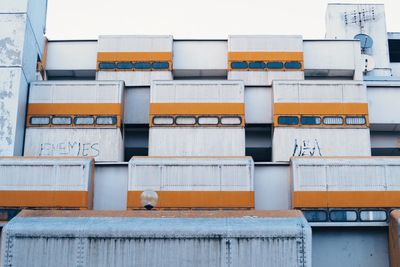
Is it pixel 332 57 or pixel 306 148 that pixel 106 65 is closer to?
pixel 306 148

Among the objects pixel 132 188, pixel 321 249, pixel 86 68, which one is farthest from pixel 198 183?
pixel 86 68

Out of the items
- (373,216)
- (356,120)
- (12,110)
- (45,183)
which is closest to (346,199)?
(373,216)

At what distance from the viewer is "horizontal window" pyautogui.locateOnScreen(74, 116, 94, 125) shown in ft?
93.1

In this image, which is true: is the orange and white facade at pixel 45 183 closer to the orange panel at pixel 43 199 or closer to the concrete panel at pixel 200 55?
the orange panel at pixel 43 199

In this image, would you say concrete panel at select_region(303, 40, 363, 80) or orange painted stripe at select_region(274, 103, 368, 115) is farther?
concrete panel at select_region(303, 40, 363, 80)

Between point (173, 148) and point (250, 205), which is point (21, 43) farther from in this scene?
point (250, 205)

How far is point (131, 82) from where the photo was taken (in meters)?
34.5

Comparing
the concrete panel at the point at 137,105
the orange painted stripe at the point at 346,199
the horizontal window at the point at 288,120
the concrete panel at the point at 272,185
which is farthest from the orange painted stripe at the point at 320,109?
the orange painted stripe at the point at 346,199

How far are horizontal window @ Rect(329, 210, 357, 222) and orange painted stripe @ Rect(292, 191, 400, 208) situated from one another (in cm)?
23

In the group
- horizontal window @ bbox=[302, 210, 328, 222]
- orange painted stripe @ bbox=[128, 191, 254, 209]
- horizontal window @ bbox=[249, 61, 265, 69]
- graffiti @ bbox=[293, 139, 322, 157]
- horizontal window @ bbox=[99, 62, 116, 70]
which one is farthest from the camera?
horizontal window @ bbox=[99, 62, 116, 70]

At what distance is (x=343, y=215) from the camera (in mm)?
20234

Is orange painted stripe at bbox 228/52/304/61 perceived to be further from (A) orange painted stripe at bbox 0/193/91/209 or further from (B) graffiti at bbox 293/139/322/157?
(A) orange painted stripe at bbox 0/193/91/209

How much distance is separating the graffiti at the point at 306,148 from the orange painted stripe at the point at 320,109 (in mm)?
1645

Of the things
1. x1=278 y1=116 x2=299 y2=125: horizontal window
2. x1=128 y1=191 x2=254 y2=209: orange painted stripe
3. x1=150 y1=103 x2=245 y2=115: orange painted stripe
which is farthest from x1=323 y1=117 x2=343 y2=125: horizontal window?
x1=128 y1=191 x2=254 y2=209: orange painted stripe
